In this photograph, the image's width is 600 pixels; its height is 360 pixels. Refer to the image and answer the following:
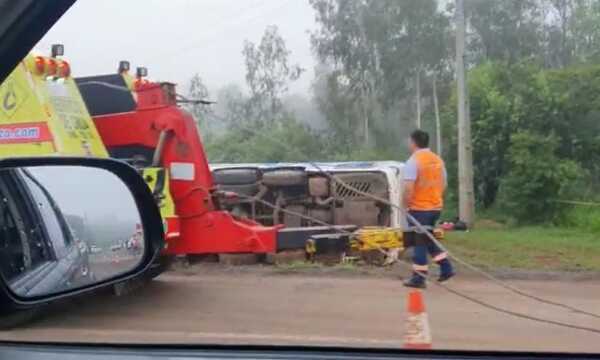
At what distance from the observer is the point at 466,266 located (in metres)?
6.62

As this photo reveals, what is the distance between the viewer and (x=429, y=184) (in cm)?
634

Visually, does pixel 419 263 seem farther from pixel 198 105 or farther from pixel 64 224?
pixel 64 224

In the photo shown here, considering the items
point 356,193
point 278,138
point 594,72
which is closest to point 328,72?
point 278,138

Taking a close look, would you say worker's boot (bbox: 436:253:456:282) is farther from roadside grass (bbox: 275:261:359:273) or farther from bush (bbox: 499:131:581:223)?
roadside grass (bbox: 275:261:359:273)

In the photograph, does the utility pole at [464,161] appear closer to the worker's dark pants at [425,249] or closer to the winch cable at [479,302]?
the worker's dark pants at [425,249]

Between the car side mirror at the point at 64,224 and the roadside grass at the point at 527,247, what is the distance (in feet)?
14.2

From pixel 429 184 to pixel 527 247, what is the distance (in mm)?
1559

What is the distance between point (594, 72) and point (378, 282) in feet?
11.1

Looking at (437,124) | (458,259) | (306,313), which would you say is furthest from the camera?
(458,259)

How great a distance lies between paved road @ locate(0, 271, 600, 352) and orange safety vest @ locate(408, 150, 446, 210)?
0.66 metres

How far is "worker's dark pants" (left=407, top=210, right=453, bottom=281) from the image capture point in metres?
6.21

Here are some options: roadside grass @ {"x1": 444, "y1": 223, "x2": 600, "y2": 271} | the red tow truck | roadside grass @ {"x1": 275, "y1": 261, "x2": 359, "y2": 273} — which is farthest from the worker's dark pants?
the red tow truck

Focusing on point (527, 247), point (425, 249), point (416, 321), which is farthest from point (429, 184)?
point (416, 321)

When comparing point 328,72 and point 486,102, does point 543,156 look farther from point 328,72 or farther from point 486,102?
point 328,72
